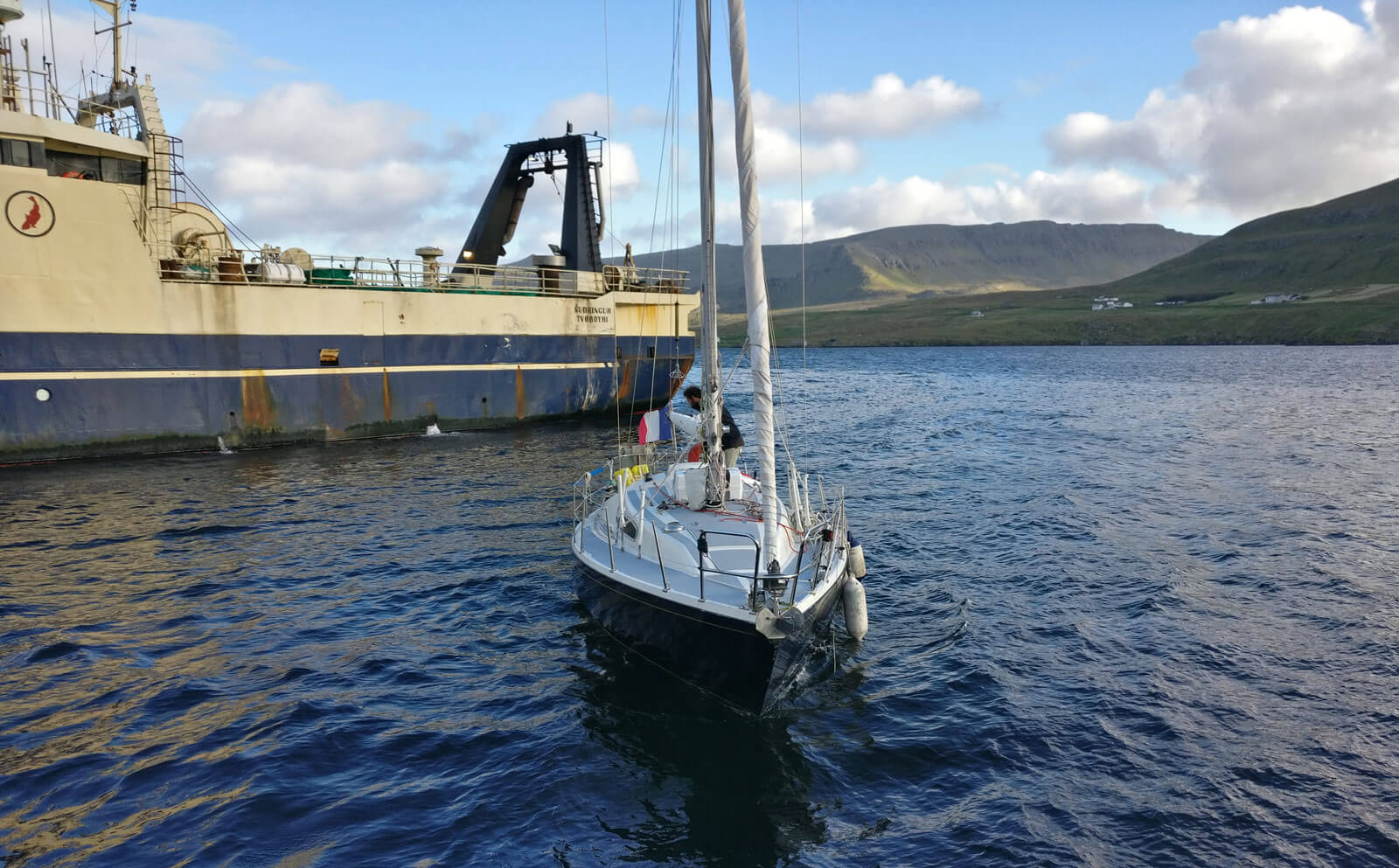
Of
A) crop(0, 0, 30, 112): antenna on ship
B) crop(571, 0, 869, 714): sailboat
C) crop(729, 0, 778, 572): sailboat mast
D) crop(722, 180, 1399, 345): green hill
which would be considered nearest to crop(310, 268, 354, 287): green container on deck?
crop(0, 0, 30, 112): antenna on ship

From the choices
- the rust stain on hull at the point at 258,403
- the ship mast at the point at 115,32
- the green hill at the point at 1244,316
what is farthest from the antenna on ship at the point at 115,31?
the green hill at the point at 1244,316

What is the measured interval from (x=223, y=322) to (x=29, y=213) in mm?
6395

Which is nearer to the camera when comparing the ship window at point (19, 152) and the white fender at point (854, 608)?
the white fender at point (854, 608)

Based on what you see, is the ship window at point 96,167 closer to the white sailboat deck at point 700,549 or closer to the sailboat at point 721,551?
the sailboat at point 721,551

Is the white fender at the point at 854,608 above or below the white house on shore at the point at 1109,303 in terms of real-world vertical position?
below

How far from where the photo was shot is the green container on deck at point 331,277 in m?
34.5

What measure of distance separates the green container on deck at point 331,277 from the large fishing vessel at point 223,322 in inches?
3.0

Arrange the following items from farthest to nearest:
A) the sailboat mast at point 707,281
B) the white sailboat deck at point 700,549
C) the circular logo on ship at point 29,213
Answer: the circular logo on ship at point 29,213 < the sailboat mast at point 707,281 < the white sailboat deck at point 700,549

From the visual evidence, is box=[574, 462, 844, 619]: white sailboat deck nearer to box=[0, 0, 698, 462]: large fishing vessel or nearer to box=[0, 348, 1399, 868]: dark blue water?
box=[0, 348, 1399, 868]: dark blue water

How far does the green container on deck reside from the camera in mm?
34469

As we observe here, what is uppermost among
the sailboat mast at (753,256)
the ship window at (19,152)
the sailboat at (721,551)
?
the ship window at (19,152)

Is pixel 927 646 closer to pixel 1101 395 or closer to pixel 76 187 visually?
pixel 76 187

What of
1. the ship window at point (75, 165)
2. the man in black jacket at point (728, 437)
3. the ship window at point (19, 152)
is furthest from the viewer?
the ship window at point (75, 165)

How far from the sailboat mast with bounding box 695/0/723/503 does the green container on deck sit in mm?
25024
